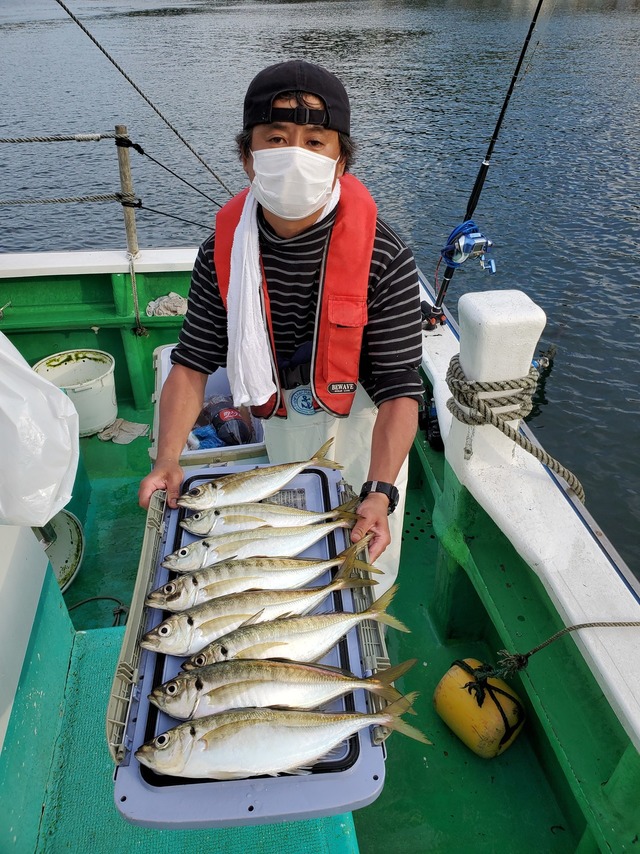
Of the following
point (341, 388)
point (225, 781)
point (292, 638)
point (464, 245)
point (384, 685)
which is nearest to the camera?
point (225, 781)

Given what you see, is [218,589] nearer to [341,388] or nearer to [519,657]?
[341,388]

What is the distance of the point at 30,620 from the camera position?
2.45 meters

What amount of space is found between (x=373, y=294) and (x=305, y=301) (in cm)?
31

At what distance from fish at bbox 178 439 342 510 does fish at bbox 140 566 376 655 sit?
0.45m

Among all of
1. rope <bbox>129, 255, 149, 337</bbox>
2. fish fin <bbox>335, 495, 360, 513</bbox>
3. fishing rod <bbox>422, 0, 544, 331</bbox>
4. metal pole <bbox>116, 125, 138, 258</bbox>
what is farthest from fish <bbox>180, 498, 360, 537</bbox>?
metal pole <bbox>116, 125, 138, 258</bbox>

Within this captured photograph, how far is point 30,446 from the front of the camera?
2008 millimetres

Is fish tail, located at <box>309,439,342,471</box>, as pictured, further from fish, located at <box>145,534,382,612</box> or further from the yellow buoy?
the yellow buoy

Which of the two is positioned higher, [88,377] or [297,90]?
[297,90]

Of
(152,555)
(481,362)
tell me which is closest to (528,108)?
(481,362)

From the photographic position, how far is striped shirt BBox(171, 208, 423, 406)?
8.43ft

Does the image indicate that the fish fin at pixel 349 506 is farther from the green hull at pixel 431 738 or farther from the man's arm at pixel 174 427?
the green hull at pixel 431 738

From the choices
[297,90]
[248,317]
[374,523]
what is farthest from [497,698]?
[297,90]

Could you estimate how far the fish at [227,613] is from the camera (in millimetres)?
1879

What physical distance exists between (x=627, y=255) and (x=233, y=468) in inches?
499
